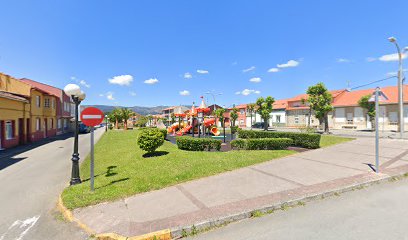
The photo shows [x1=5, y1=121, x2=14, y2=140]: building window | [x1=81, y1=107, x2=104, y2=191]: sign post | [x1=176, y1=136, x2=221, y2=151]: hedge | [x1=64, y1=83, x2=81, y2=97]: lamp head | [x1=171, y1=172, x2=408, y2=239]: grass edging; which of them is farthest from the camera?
[x1=5, y1=121, x2=14, y2=140]: building window

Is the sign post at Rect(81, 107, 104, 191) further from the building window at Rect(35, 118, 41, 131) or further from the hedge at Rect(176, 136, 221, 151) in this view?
the building window at Rect(35, 118, 41, 131)

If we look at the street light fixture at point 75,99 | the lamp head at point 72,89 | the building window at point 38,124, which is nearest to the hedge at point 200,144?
the street light fixture at point 75,99

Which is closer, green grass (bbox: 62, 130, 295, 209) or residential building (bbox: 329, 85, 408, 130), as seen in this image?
green grass (bbox: 62, 130, 295, 209)

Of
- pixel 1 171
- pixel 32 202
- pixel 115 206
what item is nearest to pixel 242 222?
pixel 115 206

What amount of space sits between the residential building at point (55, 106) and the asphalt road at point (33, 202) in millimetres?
17830

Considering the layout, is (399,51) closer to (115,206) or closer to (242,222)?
(242,222)

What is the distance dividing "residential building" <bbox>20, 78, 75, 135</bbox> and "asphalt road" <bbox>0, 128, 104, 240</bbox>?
58.5ft

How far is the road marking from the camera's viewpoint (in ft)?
13.7

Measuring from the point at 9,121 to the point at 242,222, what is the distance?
2157cm

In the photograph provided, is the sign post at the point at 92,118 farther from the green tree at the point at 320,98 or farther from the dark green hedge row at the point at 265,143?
the green tree at the point at 320,98

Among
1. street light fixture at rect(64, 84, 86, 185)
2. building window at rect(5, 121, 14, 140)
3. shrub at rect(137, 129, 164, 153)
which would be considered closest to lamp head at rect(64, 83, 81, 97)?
street light fixture at rect(64, 84, 86, 185)

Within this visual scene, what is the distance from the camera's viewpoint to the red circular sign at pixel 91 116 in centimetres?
620

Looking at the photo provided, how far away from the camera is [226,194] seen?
5602mm

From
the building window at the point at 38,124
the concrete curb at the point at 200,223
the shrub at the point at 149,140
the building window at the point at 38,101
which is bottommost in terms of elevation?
the concrete curb at the point at 200,223
